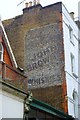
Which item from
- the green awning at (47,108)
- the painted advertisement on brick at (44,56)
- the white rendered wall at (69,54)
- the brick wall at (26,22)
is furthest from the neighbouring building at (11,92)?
the brick wall at (26,22)

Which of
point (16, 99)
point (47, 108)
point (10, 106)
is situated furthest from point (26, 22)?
point (10, 106)

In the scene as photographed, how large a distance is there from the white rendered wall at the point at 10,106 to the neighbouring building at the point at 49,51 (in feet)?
25.6

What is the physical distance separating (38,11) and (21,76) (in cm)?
1061

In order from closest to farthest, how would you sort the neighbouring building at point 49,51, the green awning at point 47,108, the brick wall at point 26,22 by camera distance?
the green awning at point 47,108 → the neighbouring building at point 49,51 → the brick wall at point 26,22

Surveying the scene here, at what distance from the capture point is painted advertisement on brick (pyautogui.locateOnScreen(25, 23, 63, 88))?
26766 millimetres

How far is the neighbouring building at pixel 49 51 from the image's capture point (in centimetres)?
2638

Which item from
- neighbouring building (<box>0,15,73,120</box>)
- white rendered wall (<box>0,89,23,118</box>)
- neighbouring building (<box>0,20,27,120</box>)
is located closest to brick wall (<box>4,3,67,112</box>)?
neighbouring building (<box>0,15,73,120</box>)

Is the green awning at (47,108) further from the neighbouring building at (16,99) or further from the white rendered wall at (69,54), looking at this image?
the white rendered wall at (69,54)

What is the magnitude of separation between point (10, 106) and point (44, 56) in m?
10.3

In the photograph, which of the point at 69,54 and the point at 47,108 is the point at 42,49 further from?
the point at 47,108

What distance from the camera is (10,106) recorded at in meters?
17.7

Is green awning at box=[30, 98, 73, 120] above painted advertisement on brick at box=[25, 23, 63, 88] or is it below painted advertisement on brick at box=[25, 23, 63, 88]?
below

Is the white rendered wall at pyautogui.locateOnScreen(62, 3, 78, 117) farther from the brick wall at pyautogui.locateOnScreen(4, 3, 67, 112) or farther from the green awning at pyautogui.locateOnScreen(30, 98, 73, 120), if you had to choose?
the green awning at pyautogui.locateOnScreen(30, 98, 73, 120)

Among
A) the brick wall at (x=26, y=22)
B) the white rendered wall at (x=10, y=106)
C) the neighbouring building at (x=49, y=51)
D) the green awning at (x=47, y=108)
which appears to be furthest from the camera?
the brick wall at (x=26, y=22)
